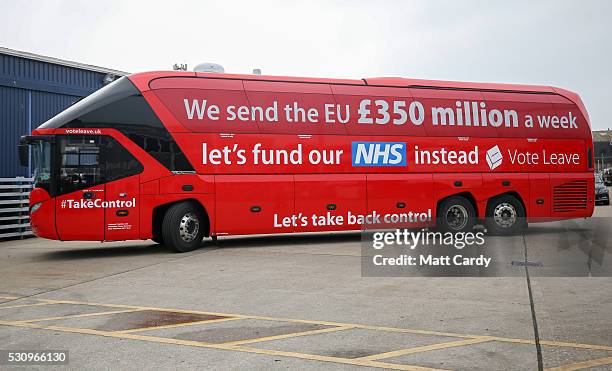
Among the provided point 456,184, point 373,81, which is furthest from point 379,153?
point 456,184

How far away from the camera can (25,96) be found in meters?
19.6

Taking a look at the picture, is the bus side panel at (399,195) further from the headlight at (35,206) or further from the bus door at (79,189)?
the headlight at (35,206)

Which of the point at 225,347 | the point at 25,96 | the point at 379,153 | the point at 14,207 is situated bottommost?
the point at 225,347

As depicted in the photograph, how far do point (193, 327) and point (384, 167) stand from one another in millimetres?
8865

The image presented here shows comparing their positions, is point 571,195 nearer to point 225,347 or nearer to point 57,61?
point 225,347

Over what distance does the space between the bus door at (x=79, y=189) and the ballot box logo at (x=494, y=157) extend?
924 centimetres

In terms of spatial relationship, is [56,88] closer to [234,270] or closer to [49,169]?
[49,169]

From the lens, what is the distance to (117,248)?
14750mm

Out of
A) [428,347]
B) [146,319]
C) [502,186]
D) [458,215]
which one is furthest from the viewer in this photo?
[502,186]

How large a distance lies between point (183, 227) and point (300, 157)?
3.06 m

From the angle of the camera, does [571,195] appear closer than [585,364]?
No

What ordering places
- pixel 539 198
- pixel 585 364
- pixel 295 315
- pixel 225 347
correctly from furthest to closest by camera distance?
1. pixel 539 198
2. pixel 295 315
3. pixel 225 347
4. pixel 585 364

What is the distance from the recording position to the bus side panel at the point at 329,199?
13.9m

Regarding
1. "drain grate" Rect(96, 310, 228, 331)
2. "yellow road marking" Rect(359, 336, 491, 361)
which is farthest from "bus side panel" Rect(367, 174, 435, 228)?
"yellow road marking" Rect(359, 336, 491, 361)
